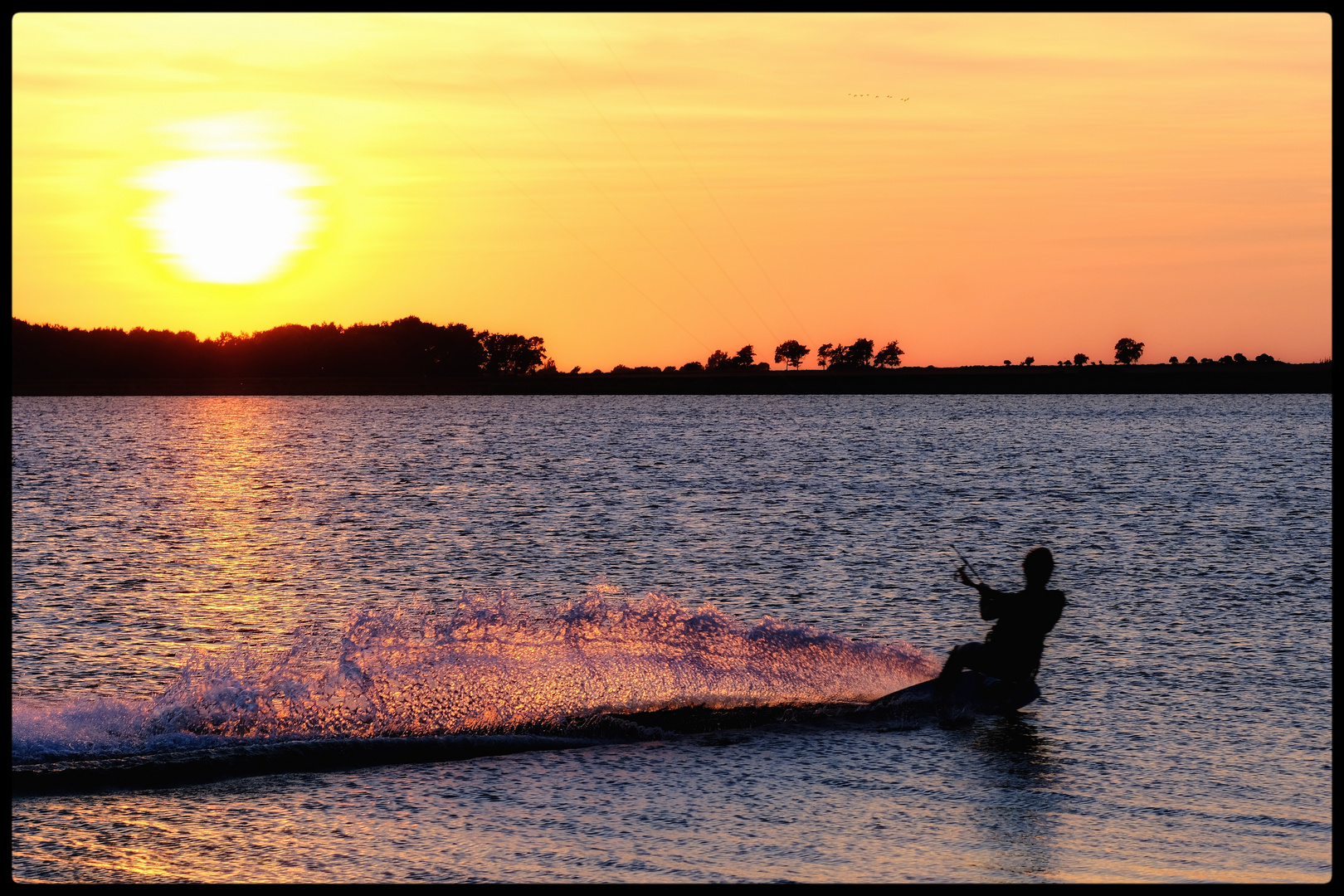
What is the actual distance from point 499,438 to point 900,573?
85805 mm

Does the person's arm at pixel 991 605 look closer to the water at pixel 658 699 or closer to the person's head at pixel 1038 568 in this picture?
the person's head at pixel 1038 568

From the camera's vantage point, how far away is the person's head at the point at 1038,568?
44.1 feet

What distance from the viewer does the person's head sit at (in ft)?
44.1

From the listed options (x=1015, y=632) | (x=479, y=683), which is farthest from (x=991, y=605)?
(x=479, y=683)

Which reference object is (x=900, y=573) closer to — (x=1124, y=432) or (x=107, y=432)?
(x=1124, y=432)

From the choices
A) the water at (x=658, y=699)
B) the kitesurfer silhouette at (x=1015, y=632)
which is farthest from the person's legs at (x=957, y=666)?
the water at (x=658, y=699)

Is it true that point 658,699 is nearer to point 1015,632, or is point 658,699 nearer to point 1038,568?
point 1015,632

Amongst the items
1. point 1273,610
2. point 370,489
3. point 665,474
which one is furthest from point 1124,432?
point 1273,610

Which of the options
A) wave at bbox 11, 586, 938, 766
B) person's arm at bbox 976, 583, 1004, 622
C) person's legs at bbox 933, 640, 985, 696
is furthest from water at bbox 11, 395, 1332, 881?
person's arm at bbox 976, 583, 1004, 622

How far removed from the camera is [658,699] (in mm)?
14883

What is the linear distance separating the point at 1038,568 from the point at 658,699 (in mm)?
4380

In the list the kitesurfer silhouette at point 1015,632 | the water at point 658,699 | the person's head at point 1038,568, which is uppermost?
the person's head at point 1038,568

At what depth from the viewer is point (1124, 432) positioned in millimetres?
121750

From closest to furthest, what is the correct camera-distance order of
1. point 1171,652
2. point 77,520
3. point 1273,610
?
point 1171,652
point 1273,610
point 77,520
